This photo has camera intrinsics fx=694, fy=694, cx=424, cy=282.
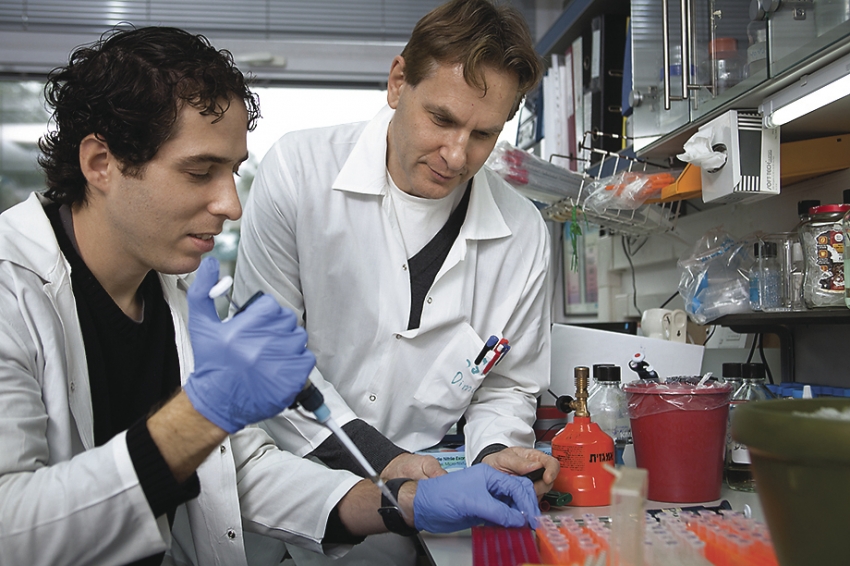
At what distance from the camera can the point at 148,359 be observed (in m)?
1.28

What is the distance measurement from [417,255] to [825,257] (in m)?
0.84

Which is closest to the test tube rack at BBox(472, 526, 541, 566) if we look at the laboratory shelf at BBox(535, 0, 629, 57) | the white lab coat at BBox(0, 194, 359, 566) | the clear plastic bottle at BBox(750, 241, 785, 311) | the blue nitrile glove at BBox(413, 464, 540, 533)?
the blue nitrile glove at BBox(413, 464, 540, 533)

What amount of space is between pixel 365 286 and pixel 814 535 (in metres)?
1.10

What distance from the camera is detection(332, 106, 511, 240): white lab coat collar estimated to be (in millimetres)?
1591

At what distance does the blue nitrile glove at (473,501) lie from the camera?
3.47 feet

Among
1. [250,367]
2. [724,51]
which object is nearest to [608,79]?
[724,51]

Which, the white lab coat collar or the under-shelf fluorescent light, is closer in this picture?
the under-shelf fluorescent light

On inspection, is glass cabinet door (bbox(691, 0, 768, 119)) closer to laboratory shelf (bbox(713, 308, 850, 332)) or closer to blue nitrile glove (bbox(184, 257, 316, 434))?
laboratory shelf (bbox(713, 308, 850, 332))

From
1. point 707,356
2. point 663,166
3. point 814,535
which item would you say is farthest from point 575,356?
point 814,535

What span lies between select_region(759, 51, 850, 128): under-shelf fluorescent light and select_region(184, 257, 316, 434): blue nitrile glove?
97 cm

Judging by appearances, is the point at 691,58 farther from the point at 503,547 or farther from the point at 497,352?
the point at 503,547

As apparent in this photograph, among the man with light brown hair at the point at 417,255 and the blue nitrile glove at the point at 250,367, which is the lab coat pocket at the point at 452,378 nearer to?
the man with light brown hair at the point at 417,255

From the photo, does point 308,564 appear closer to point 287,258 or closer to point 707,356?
point 287,258

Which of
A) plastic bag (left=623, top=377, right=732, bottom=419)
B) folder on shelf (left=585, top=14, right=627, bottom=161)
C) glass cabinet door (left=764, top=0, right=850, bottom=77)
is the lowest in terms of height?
plastic bag (left=623, top=377, right=732, bottom=419)
